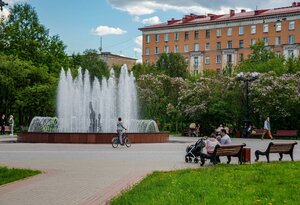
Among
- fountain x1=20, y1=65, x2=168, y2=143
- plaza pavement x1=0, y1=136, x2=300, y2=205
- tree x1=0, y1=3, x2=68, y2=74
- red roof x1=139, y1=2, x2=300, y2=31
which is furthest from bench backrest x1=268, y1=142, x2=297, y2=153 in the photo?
red roof x1=139, y1=2, x2=300, y2=31

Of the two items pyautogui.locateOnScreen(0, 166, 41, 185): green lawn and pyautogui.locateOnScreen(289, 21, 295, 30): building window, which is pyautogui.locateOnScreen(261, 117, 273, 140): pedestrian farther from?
pyautogui.locateOnScreen(289, 21, 295, 30): building window

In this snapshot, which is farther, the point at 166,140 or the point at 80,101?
the point at 80,101

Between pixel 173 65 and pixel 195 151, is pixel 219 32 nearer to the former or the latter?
pixel 173 65

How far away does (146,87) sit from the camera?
60.5m

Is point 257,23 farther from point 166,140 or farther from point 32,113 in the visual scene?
point 166,140

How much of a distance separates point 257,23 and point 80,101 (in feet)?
221

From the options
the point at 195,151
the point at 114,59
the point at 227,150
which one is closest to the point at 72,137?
the point at 195,151

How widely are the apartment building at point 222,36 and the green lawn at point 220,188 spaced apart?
8400 cm

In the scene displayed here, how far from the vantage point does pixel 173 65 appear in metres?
83.2

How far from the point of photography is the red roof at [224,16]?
97312mm

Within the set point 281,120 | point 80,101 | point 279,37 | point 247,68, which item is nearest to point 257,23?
point 279,37

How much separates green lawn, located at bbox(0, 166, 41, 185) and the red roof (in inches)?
3336

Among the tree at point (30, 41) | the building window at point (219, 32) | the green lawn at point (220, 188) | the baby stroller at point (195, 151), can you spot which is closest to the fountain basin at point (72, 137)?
the baby stroller at point (195, 151)

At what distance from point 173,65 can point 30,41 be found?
25558mm
